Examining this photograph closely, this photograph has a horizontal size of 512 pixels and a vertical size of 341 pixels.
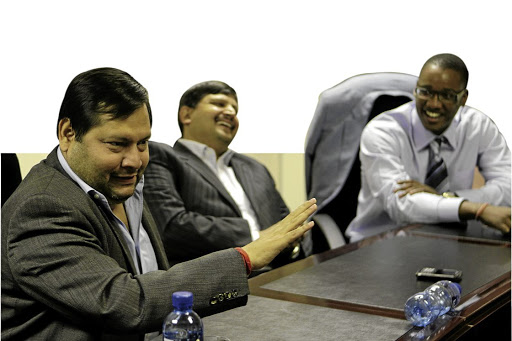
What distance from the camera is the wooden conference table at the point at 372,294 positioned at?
154 centimetres

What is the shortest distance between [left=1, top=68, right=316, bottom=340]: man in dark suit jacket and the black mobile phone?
59 cm

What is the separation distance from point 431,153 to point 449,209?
57cm

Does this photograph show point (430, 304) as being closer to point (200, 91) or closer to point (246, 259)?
point (246, 259)

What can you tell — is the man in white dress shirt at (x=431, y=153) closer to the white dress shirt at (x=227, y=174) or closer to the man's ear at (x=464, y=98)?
the man's ear at (x=464, y=98)

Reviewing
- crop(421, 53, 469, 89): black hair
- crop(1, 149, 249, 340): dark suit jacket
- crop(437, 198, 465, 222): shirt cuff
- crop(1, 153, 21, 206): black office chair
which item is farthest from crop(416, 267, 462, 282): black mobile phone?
crop(421, 53, 469, 89): black hair

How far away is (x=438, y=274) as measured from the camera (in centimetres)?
199

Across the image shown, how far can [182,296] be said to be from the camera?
1210 millimetres

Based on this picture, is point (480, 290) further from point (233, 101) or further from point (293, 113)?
point (293, 113)

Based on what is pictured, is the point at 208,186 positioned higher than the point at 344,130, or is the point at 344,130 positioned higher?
the point at 344,130

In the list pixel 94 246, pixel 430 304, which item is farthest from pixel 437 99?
pixel 94 246

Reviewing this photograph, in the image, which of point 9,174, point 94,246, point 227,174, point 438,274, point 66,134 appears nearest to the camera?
point 94,246

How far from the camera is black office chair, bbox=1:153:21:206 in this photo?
2.08 meters

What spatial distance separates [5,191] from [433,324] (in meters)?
1.35

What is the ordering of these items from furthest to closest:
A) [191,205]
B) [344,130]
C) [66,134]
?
[344,130], [191,205], [66,134]
